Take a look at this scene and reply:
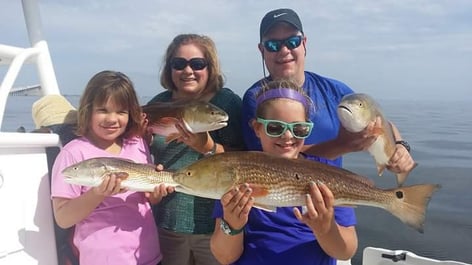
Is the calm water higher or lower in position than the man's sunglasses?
lower

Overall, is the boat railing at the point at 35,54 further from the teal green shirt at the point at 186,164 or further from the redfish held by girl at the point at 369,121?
the redfish held by girl at the point at 369,121

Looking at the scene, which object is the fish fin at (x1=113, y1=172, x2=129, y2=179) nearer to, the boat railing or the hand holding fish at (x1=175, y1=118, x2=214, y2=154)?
the hand holding fish at (x1=175, y1=118, x2=214, y2=154)

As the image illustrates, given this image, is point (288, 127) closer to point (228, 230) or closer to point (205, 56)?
point (228, 230)

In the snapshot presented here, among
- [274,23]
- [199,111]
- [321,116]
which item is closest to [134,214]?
[199,111]

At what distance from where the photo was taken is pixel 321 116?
2941 millimetres

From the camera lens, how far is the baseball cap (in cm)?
310

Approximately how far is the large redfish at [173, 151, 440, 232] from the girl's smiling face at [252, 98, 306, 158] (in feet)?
0.71

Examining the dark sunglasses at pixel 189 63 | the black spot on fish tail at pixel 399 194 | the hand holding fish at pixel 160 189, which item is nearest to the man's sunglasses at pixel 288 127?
the black spot on fish tail at pixel 399 194

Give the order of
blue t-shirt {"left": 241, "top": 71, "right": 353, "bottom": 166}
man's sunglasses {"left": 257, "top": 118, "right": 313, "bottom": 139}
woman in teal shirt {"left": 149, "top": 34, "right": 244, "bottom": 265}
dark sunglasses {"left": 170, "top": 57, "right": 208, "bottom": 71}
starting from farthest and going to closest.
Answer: dark sunglasses {"left": 170, "top": 57, "right": 208, "bottom": 71}, woman in teal shirt {"left": 149, "top": 34, "right": 244, "bottom": 265}, blue t-shirt {"left": 241, "top": 71, "right": 353, "bottom": 166}, man's sunglasses {"left": 257, "top": 118, "right": 313, "bottom": 139}

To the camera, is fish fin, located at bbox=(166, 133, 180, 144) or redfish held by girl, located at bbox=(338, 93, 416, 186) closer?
redfish held by girl, located at bbox=(338, 93, 416, 186)

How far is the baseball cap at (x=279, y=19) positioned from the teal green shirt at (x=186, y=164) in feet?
1.89

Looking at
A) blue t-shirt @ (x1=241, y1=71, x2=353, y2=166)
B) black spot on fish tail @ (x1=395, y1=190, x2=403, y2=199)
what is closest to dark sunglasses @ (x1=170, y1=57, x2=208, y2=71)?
blue t-shirt @ (x1=241, y1=71, x2=353, y2=166)

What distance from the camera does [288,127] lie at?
233cm

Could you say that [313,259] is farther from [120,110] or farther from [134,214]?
[120,110]
